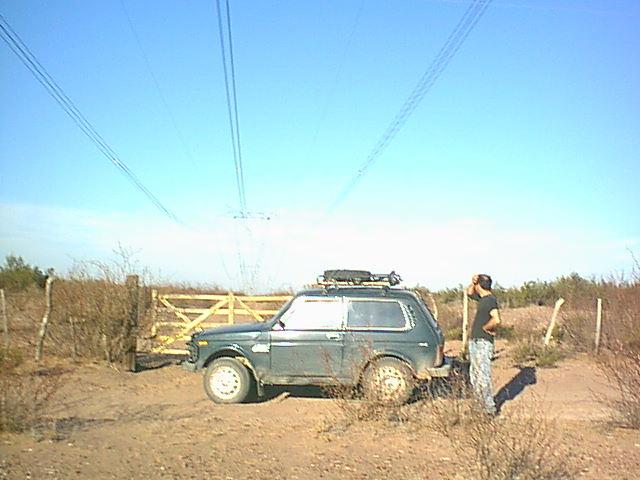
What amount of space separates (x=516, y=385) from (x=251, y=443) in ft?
24.1

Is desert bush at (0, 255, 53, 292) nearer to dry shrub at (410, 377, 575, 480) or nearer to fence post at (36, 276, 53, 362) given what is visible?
fence post at (36, 276, 53, 362)

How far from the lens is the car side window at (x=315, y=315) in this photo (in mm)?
11828

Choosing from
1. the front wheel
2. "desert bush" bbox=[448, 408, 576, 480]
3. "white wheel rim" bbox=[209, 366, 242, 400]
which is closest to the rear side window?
the front wheel

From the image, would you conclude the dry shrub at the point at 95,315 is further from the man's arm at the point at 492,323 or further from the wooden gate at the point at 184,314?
the man's arm at the point at 492,323

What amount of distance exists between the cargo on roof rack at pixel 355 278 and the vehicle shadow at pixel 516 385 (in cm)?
253

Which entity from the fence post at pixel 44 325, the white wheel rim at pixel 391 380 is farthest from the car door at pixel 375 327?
the fence post at pixel 44 325

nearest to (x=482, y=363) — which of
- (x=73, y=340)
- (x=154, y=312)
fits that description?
(x=154, y=312)

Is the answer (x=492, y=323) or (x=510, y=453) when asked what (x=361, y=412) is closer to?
(x=492, y=323)

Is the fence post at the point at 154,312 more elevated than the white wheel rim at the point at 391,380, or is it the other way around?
the fence post at the point at 154,312

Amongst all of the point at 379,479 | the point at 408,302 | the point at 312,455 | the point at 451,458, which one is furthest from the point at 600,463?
the point at 408,302

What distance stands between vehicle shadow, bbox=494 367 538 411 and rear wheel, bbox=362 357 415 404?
4.67ft

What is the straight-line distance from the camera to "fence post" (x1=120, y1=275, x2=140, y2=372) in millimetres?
15398

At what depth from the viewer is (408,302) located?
38.9ft

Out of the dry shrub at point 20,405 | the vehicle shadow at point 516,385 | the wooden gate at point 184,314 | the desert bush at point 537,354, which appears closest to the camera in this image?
the dry shrub at point 20,405
